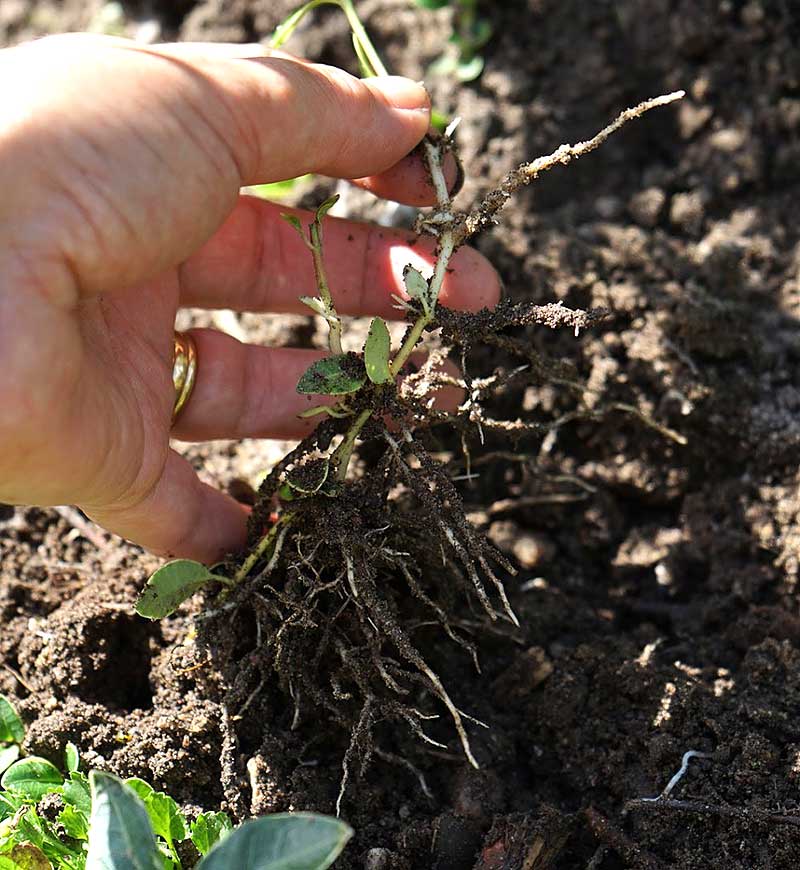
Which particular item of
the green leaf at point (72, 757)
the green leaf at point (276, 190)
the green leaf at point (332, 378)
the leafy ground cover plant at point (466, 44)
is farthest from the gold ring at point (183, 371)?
the leafy ground cover plant at point (466, 44)

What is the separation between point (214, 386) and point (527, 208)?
984mm

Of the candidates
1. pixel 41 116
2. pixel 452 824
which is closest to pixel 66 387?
pixel 41 116

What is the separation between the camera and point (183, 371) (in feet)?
5.49

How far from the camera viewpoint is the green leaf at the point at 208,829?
52.9 inches

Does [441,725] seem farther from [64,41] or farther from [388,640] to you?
[64,41]

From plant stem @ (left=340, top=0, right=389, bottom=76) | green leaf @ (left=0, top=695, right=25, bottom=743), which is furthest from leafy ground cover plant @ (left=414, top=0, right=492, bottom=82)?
green leaf @ (left=0, top=695, right=25, bottom=743)

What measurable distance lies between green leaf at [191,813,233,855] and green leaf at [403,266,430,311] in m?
0.81

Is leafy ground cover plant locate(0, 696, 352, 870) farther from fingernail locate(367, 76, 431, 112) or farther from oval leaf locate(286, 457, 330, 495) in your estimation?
fingernail locate(367, 76, 431, 112)

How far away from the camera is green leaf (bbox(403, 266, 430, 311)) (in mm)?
1444

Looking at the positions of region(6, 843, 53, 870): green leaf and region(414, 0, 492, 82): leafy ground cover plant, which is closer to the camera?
region(6, 843, 53, 870): green leaf

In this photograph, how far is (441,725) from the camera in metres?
1.62

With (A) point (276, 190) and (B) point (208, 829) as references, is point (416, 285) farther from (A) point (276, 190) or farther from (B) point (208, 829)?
(A) point (276, 190)

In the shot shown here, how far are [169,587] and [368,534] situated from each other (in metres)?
0.32

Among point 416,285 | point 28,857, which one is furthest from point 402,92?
point 28,857
